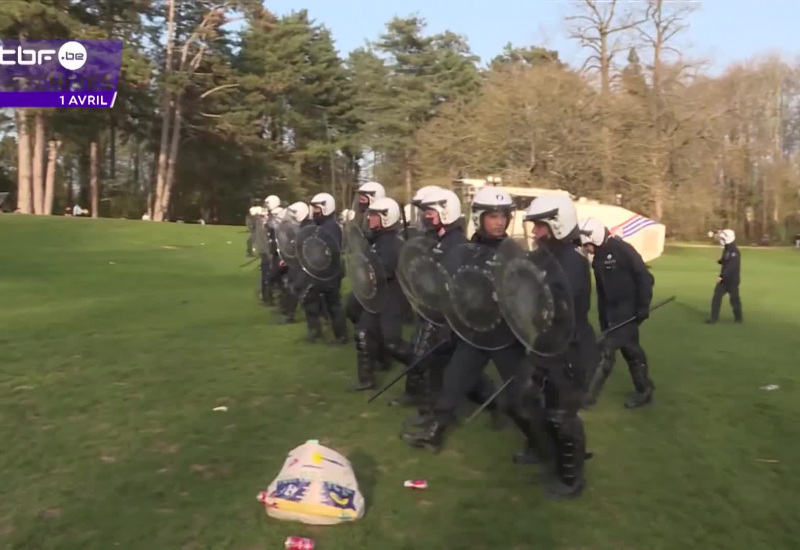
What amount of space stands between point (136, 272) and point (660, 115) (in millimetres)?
31528

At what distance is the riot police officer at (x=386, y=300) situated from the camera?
8336 mm

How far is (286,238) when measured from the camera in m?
13.3

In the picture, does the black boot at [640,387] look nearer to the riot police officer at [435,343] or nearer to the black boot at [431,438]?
the riot police officer at [435,343]

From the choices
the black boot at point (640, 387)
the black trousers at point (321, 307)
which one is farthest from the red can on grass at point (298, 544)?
the black trousers at point (321, 307)

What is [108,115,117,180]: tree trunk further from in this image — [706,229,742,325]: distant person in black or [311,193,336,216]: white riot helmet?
[311,193,336,216]: white riot helmet

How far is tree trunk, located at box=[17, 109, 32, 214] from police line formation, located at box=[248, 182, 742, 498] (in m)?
37.1

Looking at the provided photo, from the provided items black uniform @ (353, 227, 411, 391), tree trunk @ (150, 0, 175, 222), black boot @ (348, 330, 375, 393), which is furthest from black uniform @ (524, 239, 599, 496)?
tree trunk @ (150, 0, 175, 222)

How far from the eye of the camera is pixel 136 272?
23328 mm

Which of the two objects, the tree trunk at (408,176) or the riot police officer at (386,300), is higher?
the tree trunk at (408,176)

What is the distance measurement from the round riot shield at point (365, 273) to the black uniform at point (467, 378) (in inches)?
65.1

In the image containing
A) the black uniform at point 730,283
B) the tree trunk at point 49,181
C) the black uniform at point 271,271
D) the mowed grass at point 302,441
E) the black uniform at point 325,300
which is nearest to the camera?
the mowed grass at point 302,441

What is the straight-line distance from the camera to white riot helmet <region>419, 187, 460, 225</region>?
23.5 feet

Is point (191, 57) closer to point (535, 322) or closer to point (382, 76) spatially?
point (382, 76)

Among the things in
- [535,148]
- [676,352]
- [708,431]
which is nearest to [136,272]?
[676,352]
